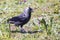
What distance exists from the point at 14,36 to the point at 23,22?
39cm

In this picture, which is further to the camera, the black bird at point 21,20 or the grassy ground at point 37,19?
the black bird at point 21,20

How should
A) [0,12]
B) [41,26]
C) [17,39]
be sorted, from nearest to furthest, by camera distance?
[17,39] → [41,26] → [0,12]

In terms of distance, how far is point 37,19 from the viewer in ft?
25.4

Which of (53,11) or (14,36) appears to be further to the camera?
(53,11)

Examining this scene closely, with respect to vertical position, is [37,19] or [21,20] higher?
[21,20]

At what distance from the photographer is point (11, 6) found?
8.66 m

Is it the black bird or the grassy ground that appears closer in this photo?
the grassy ground

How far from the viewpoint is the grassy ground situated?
6.77 metres

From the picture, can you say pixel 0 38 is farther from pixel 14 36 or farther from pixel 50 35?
pixel 50 35

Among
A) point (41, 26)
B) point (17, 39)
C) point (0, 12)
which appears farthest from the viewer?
point (0, 12)

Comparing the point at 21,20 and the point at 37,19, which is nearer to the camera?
the point at 21,20

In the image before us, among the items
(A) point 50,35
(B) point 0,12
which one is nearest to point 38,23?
(A) point 50,35

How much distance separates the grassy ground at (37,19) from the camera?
22.2 ft

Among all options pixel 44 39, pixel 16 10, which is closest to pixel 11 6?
pixel 16 10
